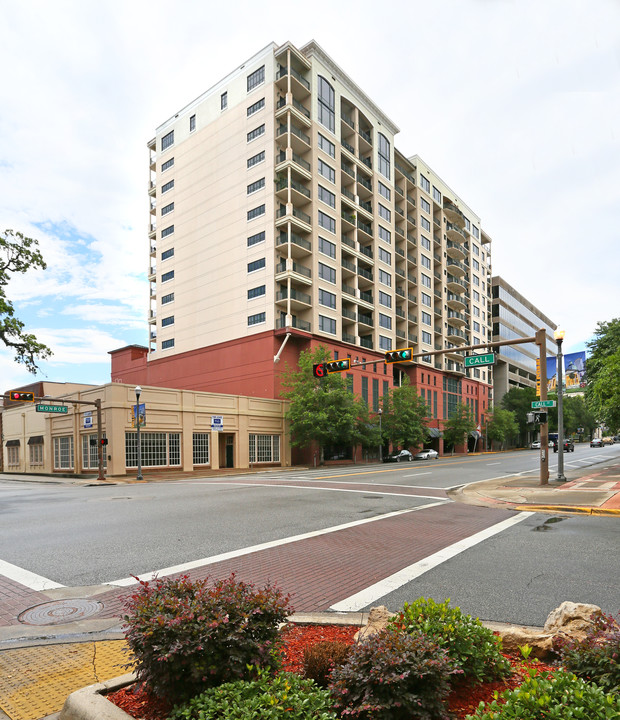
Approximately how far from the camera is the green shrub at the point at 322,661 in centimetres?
328

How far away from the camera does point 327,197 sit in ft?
164

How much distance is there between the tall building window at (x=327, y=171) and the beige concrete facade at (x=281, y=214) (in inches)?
5.5

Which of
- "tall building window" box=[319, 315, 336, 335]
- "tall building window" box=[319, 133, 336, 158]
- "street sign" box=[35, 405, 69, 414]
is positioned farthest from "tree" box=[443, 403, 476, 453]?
"street sign" box=[35, 405, 69, 414]

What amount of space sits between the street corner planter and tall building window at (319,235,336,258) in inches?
1840

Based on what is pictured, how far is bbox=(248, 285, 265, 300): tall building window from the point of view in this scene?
150ft

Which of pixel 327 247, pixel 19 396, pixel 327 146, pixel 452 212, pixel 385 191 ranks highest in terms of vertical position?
pixel 452 212

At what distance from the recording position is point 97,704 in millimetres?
3062

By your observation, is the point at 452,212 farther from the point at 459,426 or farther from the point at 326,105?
the point at 326,105

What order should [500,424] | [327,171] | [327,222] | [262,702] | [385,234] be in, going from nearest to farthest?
[262,702] < [327,222] < [327,171] < [385,234] < [500,424]

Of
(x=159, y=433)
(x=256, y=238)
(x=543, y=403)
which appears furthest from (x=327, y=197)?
(x=543, y=403)

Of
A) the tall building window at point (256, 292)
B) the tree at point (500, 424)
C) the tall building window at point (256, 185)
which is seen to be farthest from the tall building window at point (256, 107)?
the tree at point (500, 424)

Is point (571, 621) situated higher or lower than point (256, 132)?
lower

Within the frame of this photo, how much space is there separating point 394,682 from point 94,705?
71.9 inches

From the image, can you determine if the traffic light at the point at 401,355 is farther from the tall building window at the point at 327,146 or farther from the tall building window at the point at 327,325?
the tall building window at the point at 327,146
